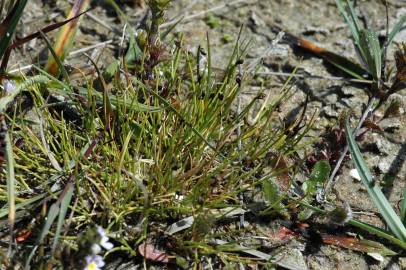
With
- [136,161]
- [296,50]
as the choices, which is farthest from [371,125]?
[136,161]

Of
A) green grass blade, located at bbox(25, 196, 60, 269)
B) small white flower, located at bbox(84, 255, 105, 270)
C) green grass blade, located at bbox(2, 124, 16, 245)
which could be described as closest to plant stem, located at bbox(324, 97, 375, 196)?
small white flower, located at bbox(84, 255, 105, 270)

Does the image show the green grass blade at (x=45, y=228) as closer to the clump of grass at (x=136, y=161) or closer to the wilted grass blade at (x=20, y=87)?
the clump of grass at (x=136, y=161)

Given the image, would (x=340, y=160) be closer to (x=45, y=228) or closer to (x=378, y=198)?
(x=378, y=198)

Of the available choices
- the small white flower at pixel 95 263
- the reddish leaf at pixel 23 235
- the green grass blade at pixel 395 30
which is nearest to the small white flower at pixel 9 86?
the reddish leaf at pixel 23 235

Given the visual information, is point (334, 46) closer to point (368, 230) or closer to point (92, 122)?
point (368, 230)

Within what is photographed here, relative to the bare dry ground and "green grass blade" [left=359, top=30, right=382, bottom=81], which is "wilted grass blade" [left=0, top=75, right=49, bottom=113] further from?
"green grass blade" [left=359, top=30, right=382, bottom=81]

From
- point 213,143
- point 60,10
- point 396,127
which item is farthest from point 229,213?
point 60,10
